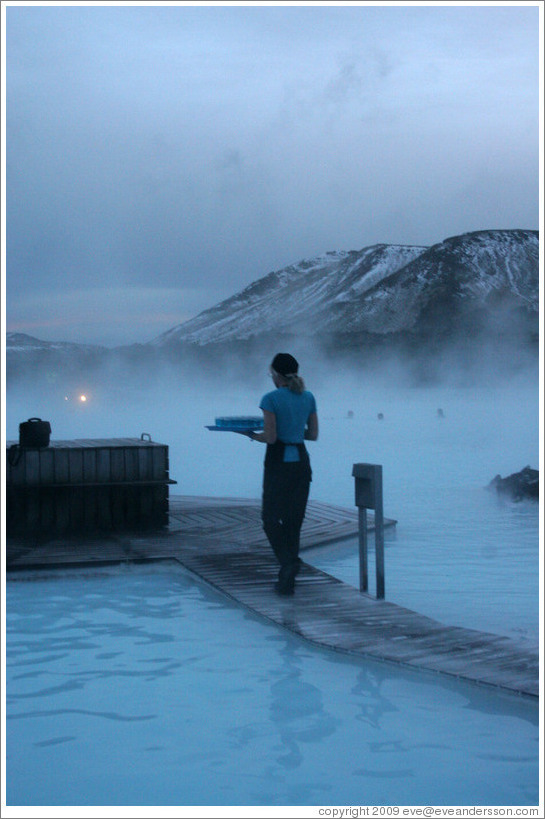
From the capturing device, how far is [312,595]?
7004 mm

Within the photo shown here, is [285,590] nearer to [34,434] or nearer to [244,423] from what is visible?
[244,423]

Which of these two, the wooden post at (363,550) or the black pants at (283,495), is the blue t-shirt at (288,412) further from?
the wooden post at (363,550)

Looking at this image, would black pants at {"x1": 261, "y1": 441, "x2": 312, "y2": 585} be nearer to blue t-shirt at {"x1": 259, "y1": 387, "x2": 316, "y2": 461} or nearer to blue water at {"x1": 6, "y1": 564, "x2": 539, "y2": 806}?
blue t-shirt at {"x1": 259, "y1": 387, "x2": 316, "y2": 461}

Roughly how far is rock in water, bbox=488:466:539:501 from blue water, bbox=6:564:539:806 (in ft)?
28.8

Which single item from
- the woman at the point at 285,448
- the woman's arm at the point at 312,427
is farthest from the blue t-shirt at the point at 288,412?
the woman's arm at the point at 312,427

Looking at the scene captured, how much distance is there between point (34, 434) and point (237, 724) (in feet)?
15.8

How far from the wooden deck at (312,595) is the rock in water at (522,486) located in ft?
14.4

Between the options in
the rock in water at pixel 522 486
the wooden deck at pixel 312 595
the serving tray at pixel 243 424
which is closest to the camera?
the wooden deck at pixel 312 595

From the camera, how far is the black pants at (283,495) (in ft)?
21.3

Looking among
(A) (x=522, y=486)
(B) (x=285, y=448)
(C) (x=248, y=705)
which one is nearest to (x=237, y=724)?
(C) (x=248, y=705)

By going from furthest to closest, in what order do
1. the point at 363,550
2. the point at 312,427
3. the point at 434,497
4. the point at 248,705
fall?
1. the point at 434,497
2. the point at 363,550
3. the point at 312,427
4. the point at 248,705

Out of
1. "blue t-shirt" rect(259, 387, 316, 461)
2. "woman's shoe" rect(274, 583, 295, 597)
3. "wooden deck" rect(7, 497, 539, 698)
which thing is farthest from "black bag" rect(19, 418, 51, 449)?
"blue t-shirt" rect(259, 387, 316, 461)

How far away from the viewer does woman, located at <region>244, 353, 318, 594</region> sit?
6.37 metres

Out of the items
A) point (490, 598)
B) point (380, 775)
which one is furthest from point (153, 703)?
point (490, 598)
